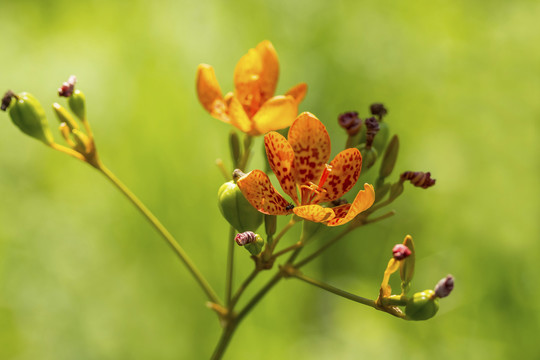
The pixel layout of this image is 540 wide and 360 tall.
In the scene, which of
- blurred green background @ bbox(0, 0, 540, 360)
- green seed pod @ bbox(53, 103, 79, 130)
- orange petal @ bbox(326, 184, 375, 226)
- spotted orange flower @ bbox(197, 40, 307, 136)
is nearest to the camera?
orange petal @ bbox(326, 184, 375, 226)

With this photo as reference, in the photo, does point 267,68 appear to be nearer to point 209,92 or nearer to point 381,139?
point 209,92

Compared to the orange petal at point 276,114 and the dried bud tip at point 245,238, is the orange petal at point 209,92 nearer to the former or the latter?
the orange petal at point 276,114

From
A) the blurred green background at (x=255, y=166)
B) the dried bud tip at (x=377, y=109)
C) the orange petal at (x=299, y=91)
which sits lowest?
the blurred green background at (x=255, y=166)

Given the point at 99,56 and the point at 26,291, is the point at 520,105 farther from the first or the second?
the point at 26,291

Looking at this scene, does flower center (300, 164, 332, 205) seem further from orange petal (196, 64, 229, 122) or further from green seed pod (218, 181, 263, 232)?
orange petal (196, 64, 229, 122)

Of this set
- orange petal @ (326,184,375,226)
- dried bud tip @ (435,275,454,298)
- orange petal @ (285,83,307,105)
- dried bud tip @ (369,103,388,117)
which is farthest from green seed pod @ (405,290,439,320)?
orange petal @ (285,83,307,105)

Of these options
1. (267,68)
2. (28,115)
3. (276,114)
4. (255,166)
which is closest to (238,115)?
(276,114)

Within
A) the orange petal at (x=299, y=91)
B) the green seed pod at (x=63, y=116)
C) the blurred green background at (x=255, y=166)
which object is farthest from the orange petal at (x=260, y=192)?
the blurred green background at (x=255, y=166)
